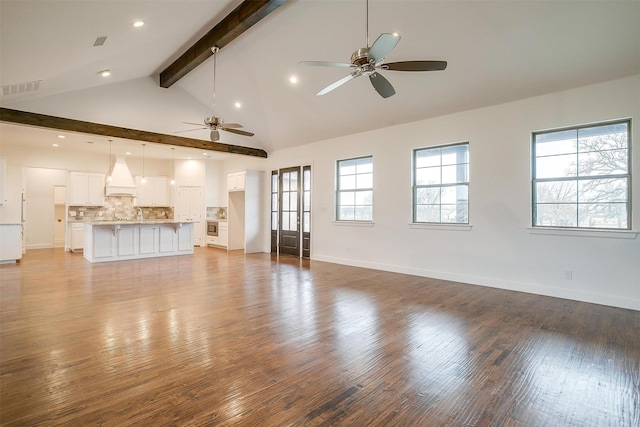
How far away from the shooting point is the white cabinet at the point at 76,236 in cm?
910

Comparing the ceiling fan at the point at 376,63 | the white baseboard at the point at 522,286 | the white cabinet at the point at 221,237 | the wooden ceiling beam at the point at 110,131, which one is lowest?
the white baseboard at the point at 522,286

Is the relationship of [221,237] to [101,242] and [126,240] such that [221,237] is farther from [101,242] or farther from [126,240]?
[101,242]

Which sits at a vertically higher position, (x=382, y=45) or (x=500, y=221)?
(x=382, y=45)

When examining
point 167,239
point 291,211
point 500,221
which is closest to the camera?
point 500,221

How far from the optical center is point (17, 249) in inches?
273

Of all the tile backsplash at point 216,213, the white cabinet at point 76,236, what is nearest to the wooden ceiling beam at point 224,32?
the tile backsplash at point 216,213

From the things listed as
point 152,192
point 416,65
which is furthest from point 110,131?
point 416,65

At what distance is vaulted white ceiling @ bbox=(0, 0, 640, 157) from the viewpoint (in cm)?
350

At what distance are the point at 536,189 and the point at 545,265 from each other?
1143 millimetres

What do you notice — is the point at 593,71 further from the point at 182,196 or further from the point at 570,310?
the point at 182,196

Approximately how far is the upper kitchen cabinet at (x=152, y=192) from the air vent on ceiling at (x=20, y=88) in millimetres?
5425

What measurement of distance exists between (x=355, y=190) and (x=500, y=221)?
304 centimetres

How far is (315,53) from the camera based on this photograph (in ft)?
16.9

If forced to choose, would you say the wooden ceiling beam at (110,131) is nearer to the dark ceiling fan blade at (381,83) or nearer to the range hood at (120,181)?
the range hood at (120,181)
